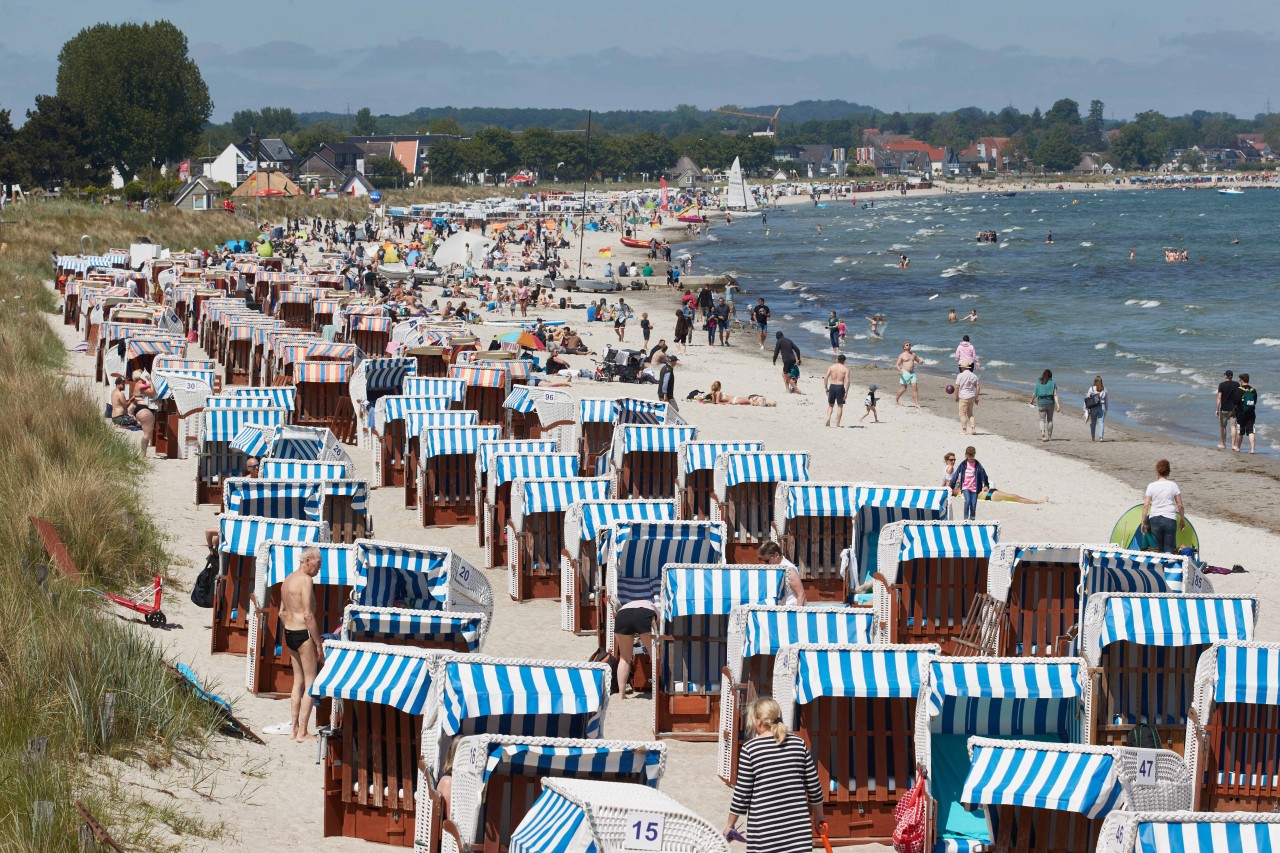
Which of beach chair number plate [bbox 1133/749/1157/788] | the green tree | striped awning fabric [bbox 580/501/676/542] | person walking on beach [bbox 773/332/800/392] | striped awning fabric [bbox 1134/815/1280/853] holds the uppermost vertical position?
the green tree

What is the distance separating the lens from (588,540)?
43.5 feet

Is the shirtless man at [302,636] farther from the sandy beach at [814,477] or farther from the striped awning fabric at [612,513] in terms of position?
the striped awning fabric at [612,513]

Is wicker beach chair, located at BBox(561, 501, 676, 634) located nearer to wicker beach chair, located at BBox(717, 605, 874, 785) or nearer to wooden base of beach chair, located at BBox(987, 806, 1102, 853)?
wicker beach chair, located at BBox(717, 605, 874, 785)

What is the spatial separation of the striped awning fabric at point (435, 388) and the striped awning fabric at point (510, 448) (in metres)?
4.23

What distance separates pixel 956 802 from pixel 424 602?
425 cm

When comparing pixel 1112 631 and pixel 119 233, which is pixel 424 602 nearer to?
pixel 1112 631

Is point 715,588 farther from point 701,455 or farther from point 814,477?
point 814,477

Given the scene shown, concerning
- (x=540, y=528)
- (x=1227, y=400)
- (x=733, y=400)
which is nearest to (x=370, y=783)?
(x=540, y=528)

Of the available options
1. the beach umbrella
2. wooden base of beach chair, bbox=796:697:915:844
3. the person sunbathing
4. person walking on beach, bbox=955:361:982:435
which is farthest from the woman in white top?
the beach umbrella

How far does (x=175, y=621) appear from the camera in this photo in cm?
1252

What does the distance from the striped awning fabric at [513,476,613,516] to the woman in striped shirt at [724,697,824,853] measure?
22.8ft

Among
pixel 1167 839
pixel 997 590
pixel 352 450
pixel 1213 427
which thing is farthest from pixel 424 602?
pixel 1213 427

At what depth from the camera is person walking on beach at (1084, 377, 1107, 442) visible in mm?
25328

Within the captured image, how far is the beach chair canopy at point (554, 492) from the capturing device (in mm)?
14008
